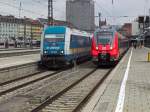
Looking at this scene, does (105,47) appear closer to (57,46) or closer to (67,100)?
(57,46)

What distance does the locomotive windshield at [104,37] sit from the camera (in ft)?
100

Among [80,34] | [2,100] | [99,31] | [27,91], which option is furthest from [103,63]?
[2,100]

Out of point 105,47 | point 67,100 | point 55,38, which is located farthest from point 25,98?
point 105,47

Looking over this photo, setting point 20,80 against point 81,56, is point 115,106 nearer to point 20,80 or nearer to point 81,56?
point 20,80

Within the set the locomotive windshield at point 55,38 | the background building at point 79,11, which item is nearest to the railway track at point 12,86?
the locomotive windshield at point 55,38

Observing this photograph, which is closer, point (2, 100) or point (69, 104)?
point (69, 104)

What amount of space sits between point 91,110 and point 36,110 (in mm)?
1632

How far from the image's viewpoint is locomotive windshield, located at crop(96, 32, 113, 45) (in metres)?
30.6

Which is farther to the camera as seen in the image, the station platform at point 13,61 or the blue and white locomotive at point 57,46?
the blue and white locomotive at point 57,46

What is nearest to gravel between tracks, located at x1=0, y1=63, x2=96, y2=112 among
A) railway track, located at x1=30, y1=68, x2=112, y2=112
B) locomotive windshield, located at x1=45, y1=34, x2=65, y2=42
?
railway track, located at x1=30, y1=68, x2=112, y2=112

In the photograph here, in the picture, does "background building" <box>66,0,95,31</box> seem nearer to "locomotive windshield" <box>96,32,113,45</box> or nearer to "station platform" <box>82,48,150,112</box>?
"locomotive windshield" <box>96,32,113,45</box>

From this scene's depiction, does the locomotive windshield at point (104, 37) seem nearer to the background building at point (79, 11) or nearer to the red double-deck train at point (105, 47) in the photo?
the red double-deck train at point (105, 47)

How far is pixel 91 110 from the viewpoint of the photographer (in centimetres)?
1182

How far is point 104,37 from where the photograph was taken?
1209 inches
